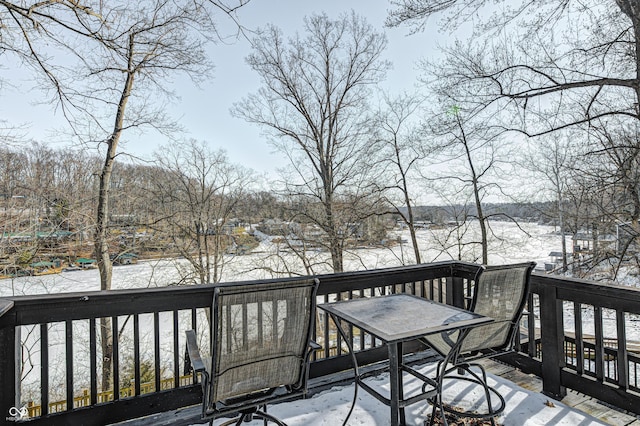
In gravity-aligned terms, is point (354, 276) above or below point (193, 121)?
below

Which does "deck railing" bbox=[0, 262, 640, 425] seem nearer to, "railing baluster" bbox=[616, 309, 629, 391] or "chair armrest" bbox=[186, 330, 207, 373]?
"railing baluster" bbox=[616, 309, 629, 391]

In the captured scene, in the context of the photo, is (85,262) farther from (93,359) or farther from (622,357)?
(622,357)

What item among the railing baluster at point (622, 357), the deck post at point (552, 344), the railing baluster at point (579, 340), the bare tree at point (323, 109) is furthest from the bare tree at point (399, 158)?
the railing baluster at point (622, 357)

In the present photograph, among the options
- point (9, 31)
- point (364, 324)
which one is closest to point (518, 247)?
point (364, 324)

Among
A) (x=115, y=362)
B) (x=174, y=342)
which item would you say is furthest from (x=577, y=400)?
(x=115, y=362)

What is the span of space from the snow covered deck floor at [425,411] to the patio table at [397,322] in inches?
10.9

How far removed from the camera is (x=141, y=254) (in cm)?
1007

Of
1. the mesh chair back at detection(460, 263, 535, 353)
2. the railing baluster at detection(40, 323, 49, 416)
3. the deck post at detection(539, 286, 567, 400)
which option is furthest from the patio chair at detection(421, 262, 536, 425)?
the railing baluster at detection(40, 323, 49, 416)

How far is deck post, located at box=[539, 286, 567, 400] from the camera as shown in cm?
265

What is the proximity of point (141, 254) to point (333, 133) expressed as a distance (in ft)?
25.0

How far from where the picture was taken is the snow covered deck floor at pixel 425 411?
7.54 ft

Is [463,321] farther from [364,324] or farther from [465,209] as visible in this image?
[465,209]

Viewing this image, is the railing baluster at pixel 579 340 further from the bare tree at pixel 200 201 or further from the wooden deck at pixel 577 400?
the bare tree at pixel 200 201

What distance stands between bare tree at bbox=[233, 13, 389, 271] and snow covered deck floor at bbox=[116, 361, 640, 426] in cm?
884
